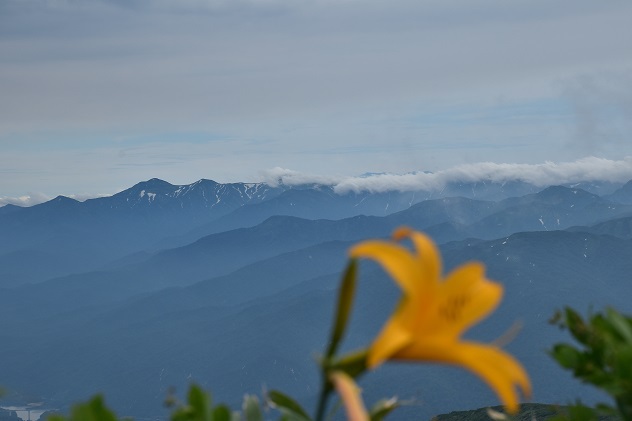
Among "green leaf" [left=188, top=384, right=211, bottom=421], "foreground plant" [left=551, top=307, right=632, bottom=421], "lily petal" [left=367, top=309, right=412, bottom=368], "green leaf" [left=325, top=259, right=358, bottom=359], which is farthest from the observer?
"foreground plant" [left=551, top=307, right=632, bottom=421]

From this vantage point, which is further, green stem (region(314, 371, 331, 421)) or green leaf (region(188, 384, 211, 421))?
green leaf (region(188, 384, 211, 421))

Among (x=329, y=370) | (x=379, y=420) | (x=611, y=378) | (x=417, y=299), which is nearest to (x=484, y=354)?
(x=417, y=299)

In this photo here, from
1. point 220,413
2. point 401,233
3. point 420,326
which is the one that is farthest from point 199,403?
point 401,233

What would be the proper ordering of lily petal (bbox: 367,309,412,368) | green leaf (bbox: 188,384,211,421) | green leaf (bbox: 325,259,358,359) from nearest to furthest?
lily petal (bbox: 367,309,412,368) → green leaf (bbox: 325,259,358,359) → green leaf (bbox: 188,384,211,421)

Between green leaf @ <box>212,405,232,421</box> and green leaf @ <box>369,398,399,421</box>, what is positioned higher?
green leaf @ <box>212,405,232,421</box>

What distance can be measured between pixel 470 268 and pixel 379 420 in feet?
2.84

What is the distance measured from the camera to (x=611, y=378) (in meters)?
3.14

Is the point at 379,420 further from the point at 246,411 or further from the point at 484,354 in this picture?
the point at 484,354

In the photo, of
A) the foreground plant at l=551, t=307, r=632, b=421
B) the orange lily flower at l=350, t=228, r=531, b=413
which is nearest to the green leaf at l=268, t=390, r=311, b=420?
the orange lily flower at l=350, t=228, r=531, b=413

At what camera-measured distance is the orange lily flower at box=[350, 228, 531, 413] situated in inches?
85.9

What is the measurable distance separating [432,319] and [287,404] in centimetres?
103

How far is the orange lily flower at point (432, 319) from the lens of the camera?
7.16 feet

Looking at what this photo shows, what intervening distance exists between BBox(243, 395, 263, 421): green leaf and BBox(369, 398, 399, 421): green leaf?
54cm

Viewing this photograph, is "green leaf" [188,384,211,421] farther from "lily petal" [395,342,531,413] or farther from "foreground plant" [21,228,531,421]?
"lily petal" [395,342,531,413]
